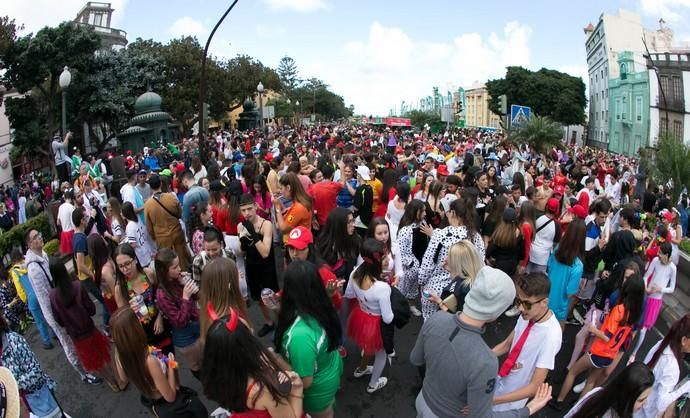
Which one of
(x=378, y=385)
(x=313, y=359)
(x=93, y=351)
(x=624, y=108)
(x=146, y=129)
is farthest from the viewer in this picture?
(x=624, y=108)

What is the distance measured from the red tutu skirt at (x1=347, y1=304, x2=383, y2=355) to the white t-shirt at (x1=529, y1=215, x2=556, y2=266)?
255 cm

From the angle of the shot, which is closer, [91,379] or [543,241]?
[91,379]

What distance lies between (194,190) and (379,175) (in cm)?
374

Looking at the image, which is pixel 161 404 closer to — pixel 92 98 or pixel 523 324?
pixel 523 324

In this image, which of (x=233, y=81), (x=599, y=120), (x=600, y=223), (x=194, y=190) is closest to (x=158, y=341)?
(x=194, y=190)

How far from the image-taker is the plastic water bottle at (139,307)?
3.71 meters

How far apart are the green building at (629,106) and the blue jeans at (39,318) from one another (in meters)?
44.8

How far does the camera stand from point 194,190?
253 inches

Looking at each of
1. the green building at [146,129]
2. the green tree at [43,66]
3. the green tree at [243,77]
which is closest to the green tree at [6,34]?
the green tree at [43,66]

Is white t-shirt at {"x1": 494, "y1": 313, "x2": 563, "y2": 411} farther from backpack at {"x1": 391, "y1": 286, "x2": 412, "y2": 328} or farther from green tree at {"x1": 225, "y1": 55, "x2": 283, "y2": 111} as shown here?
green tree at {"x1": 225, "y1": 55, "x2": 283, "y2": 111}

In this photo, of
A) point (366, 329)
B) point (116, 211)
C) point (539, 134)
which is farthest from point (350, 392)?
point (539, 134)

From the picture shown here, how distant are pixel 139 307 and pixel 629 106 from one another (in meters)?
51.5

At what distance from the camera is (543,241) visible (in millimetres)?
5344

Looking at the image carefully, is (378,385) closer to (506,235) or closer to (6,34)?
(506,235)
